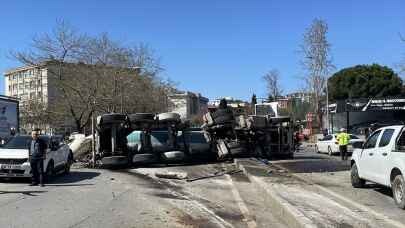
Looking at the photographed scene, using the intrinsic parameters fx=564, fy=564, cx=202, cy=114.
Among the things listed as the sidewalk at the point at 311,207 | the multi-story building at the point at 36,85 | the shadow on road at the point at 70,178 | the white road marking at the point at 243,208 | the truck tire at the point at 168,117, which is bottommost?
the white road marking at the point at 243,208

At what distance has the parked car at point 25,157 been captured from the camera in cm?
1655

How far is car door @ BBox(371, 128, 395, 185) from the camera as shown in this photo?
12.1 meters

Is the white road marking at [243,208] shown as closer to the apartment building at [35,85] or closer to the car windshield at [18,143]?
the car windshield at [18,143]

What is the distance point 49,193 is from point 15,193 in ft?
2.70

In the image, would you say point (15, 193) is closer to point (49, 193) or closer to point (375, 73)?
point (49, 193)

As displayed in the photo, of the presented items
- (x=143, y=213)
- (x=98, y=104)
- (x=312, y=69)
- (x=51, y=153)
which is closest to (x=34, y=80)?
(x=98, y=104)

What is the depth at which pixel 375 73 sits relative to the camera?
3110 inches

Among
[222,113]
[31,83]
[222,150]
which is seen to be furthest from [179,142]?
[31,83]

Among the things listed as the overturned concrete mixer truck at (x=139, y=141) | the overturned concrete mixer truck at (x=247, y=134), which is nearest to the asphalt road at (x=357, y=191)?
the overturned concrete mixer truck at (x=247, y=134)

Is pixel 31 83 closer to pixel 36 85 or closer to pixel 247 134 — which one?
pixel 36 85

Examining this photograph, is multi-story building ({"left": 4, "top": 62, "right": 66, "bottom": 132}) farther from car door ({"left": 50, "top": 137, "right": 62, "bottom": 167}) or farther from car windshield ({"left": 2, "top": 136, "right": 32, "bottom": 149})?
car windshield ({"left": 2, "top": 136, "right": 32, "bottom": 149})

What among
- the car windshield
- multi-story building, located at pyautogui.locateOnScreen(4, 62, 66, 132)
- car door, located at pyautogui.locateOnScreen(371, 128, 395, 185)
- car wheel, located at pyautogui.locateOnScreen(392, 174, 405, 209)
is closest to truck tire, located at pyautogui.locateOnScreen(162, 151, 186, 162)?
the car windshield

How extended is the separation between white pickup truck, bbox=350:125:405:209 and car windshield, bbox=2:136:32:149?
10177 millimetres

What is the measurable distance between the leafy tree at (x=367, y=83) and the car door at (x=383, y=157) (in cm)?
6757
